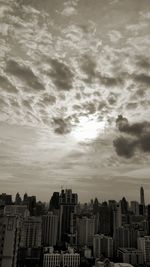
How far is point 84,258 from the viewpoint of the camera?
4112 centimetres

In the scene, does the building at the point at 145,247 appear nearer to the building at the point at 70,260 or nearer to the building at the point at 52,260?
the building at the point at 70,260

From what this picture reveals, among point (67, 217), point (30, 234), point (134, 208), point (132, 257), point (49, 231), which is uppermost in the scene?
point (134, 208)

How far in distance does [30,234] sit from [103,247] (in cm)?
1416

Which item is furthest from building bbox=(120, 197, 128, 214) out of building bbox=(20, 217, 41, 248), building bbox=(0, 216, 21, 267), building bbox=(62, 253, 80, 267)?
building bbox=(0, 216, 21, 267)

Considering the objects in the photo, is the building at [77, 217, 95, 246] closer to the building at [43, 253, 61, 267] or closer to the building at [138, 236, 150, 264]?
the building at [138, 236, 150, 264]

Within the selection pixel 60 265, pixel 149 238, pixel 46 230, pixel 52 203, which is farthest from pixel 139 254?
pixel 52 203

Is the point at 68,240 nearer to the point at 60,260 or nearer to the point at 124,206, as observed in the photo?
the point at 60,260

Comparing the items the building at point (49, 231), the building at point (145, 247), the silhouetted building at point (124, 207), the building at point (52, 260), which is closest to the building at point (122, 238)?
the building at point (145, 247)

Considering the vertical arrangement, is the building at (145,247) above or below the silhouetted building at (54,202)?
below

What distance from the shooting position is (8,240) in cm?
1900

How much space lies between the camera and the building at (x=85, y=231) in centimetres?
5662

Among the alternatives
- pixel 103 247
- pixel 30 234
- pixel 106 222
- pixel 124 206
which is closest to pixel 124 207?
pixel 124 206

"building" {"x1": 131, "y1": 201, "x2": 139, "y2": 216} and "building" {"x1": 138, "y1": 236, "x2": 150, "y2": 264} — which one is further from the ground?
"building" {"x1": 131, "y1": 201, "x2": 139, "y2": 216}

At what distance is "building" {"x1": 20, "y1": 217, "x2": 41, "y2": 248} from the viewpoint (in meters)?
45.6
